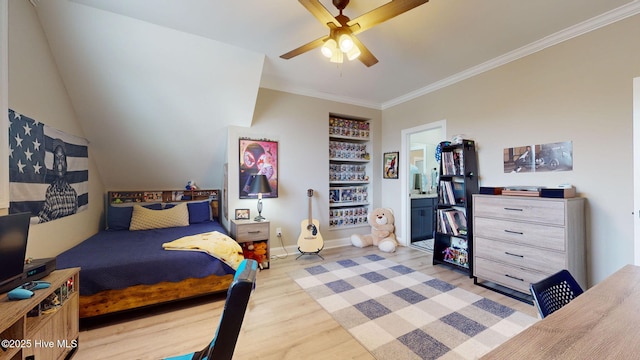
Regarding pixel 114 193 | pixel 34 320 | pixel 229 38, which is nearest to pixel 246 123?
pixel 229 38

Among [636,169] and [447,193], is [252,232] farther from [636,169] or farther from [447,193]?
[636,169]

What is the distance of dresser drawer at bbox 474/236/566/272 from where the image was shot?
2092mm

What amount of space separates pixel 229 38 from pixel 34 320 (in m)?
2.61

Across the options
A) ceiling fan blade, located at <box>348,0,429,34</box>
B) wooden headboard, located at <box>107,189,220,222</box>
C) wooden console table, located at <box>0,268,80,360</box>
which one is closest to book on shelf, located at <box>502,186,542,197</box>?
ceiling fan blade, located at <box>348,0,429,34</box>

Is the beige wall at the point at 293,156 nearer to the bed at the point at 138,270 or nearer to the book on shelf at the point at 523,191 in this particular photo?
the bed at the point at 138,270

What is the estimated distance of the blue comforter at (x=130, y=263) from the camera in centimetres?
191

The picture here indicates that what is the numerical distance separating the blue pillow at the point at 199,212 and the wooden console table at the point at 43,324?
1.86 metres

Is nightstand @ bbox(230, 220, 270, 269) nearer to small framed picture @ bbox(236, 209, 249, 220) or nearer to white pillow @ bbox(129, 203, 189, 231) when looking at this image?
small framed picture @ bbox(236, 209, 249, 220)

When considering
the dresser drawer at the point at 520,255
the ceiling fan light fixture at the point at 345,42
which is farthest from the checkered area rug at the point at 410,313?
the ceiling fan light fixture at the point at 345,42

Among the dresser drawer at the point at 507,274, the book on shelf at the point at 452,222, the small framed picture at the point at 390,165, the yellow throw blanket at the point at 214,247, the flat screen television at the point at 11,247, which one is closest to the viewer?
the flat screen television at the point at 11,247

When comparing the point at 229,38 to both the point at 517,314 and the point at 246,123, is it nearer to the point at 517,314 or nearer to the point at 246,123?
the point at 246,123

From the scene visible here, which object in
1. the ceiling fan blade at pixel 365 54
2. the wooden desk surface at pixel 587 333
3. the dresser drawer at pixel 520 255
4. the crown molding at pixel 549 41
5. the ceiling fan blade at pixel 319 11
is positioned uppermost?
the crown molding at pixel 549 41

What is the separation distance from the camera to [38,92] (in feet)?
6.68

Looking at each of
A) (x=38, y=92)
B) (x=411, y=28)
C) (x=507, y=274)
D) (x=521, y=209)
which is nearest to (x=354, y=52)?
(x=411, y=28)
